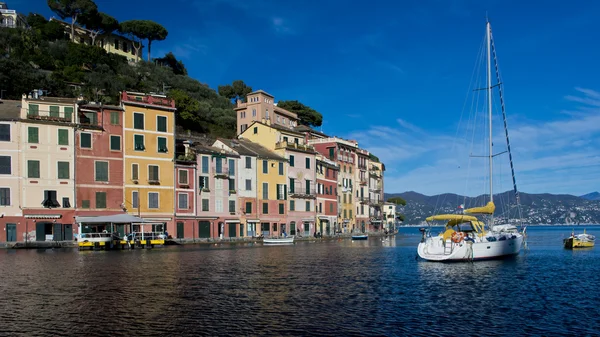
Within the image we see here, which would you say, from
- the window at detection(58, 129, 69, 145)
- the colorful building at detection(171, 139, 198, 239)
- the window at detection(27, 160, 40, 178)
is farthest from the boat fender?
the window at detection(27, 160, 40, 178)

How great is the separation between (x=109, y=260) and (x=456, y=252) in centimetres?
2692

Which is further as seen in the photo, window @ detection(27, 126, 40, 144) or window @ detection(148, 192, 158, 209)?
window @ detection(148, 192, 158, 209)

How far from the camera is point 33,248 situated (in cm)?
5841

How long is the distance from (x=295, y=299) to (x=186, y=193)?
49233 mm

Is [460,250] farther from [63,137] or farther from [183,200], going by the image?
[63,137]

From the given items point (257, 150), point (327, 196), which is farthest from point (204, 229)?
point (327, 196)

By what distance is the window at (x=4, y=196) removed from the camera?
59806mm

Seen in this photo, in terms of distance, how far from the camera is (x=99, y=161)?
216 feet

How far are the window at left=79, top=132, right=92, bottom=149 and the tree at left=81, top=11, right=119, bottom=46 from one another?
73.2m

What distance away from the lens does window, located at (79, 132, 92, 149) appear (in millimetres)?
64750

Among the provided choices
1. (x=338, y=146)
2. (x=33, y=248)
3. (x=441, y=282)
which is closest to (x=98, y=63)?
(x=338, y=146)

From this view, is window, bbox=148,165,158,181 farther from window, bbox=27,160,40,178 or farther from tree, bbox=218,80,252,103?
tree, bbox=218,80,252,103

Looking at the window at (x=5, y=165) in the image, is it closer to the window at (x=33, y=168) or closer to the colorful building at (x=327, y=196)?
the window at (x=33, y=168)

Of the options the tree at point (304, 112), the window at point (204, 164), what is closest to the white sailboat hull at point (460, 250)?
the window at point (204, 164)
